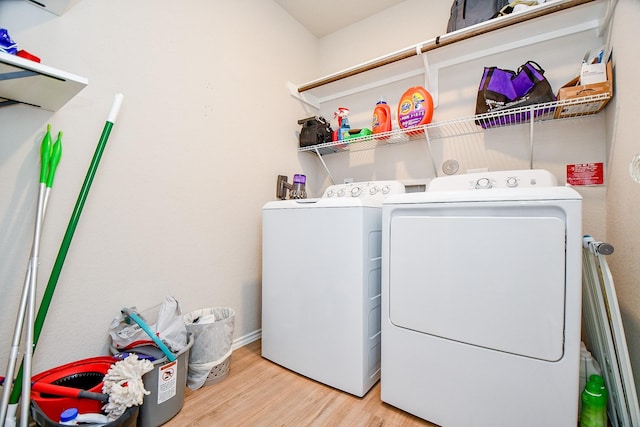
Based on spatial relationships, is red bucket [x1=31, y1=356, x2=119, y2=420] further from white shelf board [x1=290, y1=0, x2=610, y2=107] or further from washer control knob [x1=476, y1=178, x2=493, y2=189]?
white shelf board [x1=290, y1=0, x2=610, y2=107]

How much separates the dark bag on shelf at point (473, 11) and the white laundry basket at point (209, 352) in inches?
87.2

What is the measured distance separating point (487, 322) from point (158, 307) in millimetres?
1523

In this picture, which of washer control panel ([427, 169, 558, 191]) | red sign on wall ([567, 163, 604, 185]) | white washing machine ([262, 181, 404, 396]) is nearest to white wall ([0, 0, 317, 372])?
white washing machine ([262, 181, 404, 396])

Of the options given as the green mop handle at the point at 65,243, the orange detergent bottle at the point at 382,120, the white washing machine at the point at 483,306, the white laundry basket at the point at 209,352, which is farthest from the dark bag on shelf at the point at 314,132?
the white laundry basket at the point at 209,352

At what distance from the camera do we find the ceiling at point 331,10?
218 centimetres

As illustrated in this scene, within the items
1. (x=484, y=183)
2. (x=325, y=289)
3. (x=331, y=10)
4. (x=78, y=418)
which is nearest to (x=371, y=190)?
(x=484, y=183)

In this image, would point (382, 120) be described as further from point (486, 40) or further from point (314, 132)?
point (486, 40)

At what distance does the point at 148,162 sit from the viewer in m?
1.43

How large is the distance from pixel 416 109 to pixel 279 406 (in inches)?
72.2

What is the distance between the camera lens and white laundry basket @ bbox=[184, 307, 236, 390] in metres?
1.40

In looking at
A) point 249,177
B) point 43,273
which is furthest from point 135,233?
point 249,177

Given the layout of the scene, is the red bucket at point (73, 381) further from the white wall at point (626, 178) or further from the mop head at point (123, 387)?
the white wall at point (626, 178)

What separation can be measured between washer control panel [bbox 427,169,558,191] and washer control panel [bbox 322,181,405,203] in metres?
0.29

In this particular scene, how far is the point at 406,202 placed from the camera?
1.22 m
